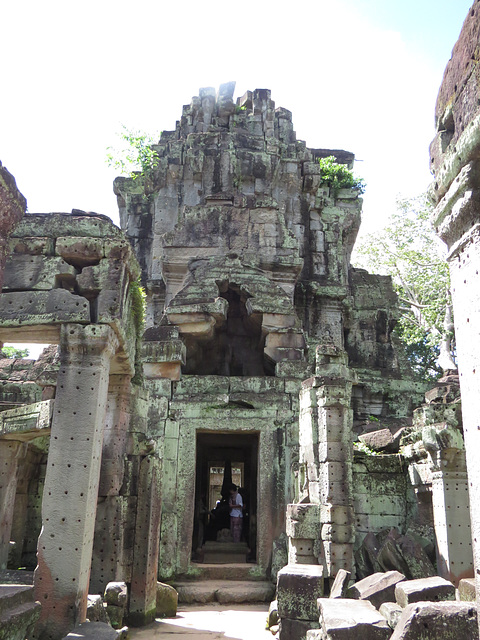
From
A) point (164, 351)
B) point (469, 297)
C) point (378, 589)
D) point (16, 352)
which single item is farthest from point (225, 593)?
point (16, 352)

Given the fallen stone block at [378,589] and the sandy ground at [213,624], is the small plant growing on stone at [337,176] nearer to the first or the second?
the sandy ground at [213,624]

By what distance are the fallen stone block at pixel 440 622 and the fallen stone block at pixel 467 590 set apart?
0.36 meters

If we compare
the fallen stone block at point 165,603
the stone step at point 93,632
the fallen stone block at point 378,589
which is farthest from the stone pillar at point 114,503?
the fallen stone block at point 378,589

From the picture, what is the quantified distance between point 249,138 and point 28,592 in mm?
17018

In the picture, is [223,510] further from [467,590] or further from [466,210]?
[466,210]

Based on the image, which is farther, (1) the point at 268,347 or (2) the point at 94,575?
(1) the point at 268,347

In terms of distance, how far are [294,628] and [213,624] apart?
1766 millimetres

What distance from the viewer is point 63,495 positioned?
5824 mm

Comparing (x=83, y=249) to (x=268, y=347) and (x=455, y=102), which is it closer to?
(x=455, y=102)

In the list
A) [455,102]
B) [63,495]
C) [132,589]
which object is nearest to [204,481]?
[132,589]

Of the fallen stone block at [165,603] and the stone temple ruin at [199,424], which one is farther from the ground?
the stone temple ruin at [199,424]

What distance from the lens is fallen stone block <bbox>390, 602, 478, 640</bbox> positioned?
12.7 ft

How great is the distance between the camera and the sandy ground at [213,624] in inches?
270

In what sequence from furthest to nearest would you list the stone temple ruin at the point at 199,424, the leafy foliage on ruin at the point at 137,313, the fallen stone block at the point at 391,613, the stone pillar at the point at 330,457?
1. the stone pillar at the point at 330,457
2. the leafy foliage on ruin at the point at 137,313
3. the stone temple ruin at the point at 199,424
4. the fallen stone block at the point at 391,613
